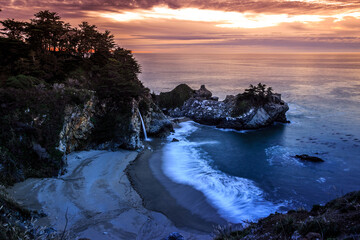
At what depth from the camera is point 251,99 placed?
34719mm

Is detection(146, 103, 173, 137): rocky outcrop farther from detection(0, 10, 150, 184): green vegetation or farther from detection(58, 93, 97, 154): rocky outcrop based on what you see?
detection(58, 93, 97, 154): rocky outcrop

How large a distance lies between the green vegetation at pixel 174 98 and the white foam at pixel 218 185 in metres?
20.5

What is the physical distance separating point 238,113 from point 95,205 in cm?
2627

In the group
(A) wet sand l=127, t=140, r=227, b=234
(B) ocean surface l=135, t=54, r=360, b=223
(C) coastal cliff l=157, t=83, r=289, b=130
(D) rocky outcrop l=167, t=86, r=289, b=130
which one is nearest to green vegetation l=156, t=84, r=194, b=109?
(D) rocky outcrop l=167, t=86, r=289, b=130

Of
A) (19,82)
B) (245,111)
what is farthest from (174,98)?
(19,82)

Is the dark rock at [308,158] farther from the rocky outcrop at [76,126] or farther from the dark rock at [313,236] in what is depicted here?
the rocky outcrop at [76,126]

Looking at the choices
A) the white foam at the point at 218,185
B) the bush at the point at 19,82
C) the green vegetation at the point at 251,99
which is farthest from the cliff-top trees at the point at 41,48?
the green vegetation at the point at 251,99

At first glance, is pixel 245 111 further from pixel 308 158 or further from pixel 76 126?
pixel 76 126

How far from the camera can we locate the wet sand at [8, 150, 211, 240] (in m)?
10.8

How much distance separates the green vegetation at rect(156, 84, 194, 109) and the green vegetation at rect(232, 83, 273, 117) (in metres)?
12.5

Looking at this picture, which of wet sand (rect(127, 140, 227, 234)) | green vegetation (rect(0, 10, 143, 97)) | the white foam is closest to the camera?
wet sand (rect(127, 140, 227, 234))

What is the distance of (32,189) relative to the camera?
13.3 metres

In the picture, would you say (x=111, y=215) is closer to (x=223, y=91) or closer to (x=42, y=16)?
(x=42, y=16)

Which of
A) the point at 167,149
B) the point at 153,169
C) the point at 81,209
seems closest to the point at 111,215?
the point at 81,209
